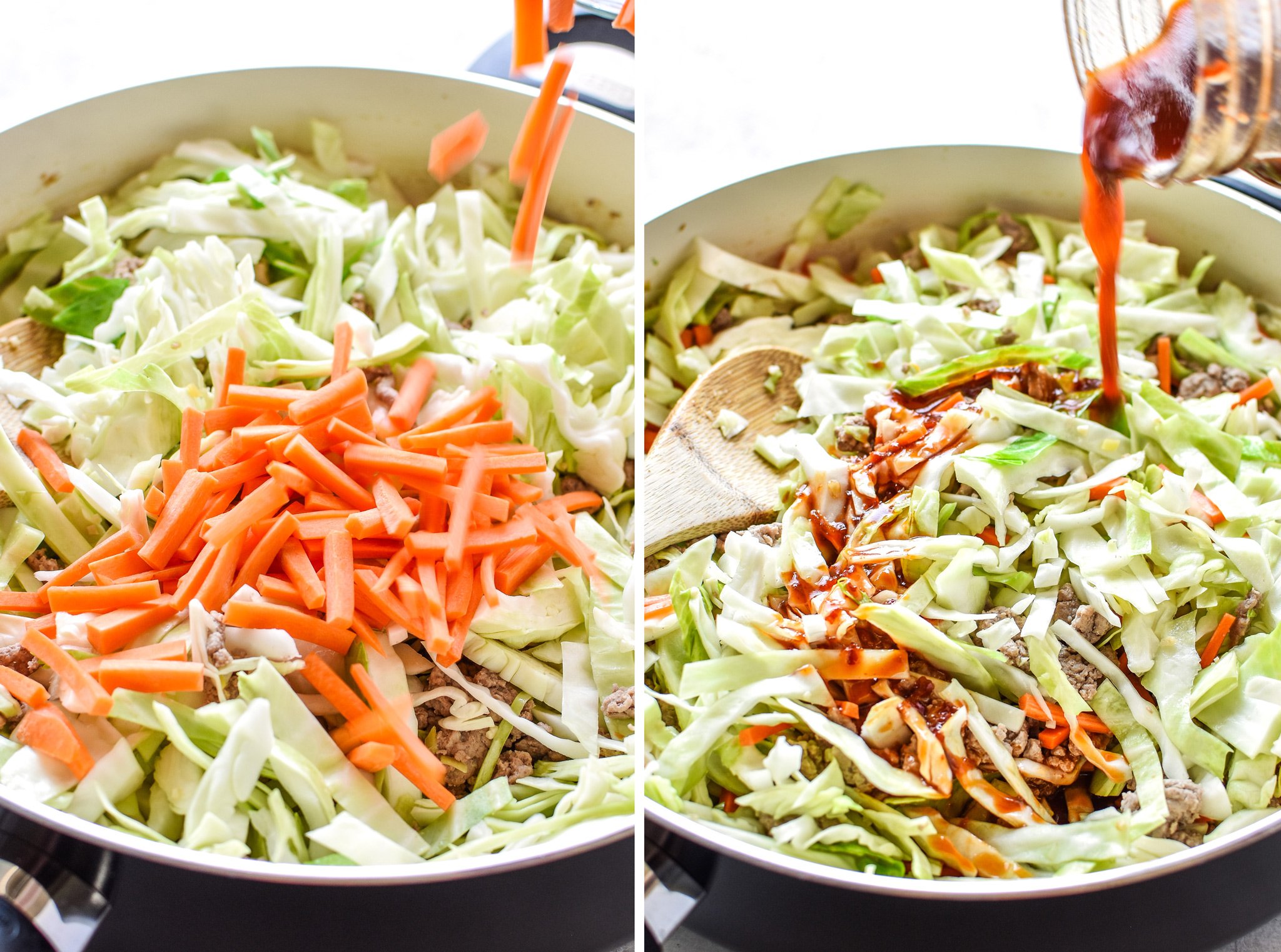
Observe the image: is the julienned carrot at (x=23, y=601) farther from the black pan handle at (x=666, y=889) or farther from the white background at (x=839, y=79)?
the white background at (x=839, y=79)

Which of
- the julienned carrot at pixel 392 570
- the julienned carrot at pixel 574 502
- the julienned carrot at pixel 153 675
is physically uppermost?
the julienned carrot at pixel 392 570

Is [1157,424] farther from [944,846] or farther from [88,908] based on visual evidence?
[88,908]

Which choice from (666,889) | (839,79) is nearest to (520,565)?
(666,889)

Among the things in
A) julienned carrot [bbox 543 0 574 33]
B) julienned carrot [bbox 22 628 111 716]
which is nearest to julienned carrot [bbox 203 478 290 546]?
julienned carrot [bbox 22 628 111 716]

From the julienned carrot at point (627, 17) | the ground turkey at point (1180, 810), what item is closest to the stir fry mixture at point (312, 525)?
the julienned carrot at point (627, 17)

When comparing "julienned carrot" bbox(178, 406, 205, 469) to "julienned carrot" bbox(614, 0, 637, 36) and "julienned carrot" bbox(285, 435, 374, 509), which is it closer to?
"julienned carrot" bbox(285, 435, 374, 509)

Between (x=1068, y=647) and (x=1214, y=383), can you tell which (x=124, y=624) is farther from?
(x=1214, y=383)

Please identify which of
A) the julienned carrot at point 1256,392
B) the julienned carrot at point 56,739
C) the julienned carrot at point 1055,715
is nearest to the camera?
the julienned carrot at point 56,739
